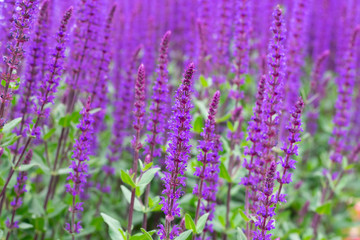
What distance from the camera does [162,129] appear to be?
4.65 m

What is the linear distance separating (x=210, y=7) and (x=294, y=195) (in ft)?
10.8

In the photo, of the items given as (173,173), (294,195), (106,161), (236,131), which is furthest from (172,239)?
(294,195)

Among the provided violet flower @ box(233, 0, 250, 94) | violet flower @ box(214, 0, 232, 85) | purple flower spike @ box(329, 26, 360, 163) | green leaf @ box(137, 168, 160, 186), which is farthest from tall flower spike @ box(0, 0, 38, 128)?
purple flower spike @ box(329, 26, 360, 163)

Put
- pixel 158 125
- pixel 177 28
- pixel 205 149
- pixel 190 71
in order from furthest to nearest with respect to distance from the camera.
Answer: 1. pixel 177 28
2. pixel 158 125
3. pixel 205 149
4. pixel 190 71

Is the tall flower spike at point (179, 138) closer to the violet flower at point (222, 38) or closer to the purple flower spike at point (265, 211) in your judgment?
the purple flower spike at point (265, 211)

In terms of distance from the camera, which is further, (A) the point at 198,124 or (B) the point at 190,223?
(A) the point at 198,124

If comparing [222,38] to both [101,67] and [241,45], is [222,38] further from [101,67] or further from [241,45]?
[101,67]

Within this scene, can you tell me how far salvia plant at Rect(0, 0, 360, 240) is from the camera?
400 cm

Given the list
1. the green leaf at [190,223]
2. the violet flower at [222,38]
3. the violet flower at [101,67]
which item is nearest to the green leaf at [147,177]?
Result: the green leaf at [190,223]

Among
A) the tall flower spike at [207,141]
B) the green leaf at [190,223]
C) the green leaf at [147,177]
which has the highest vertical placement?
the tall flower spike at [207,141]

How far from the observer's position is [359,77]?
9.20 m

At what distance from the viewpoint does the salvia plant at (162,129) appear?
4.00 meters

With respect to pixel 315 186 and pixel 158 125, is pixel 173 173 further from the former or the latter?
pixel 315 186

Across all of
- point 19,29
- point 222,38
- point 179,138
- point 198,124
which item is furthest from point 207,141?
point 222,38
